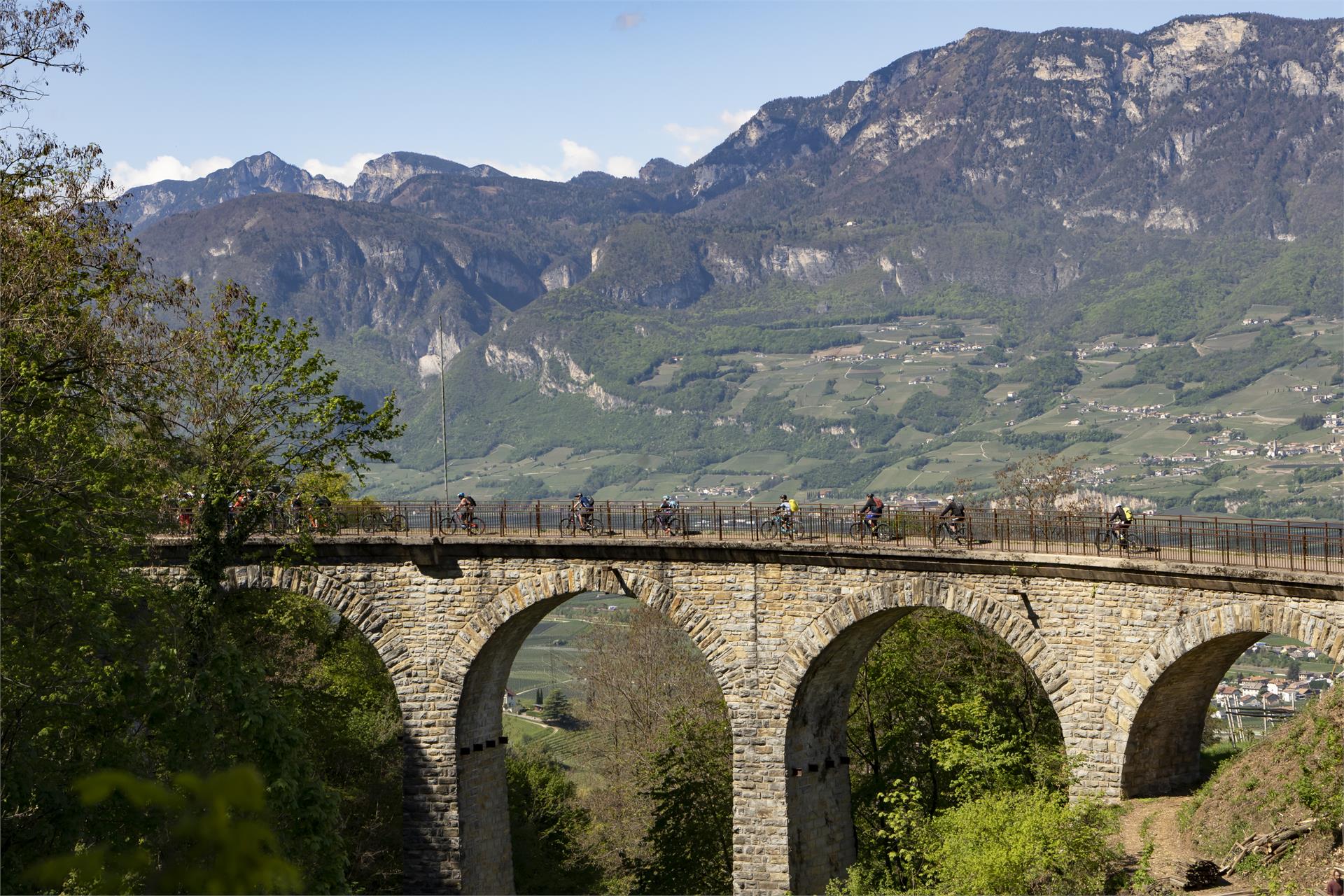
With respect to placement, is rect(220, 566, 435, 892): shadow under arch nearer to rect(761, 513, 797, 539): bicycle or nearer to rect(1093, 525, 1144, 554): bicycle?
rect(761, 513, 797, 539): bicycle

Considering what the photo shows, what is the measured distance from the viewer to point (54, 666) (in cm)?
2095

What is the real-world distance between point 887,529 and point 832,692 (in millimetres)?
4486

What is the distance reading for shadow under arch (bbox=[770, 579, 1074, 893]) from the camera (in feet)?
104

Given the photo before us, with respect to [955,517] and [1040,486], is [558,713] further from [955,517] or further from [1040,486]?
[955,517]

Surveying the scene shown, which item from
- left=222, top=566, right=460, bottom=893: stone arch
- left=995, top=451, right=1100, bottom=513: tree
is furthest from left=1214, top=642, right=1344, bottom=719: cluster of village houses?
left=222, top=566, right=460, bottom=893: stone arch

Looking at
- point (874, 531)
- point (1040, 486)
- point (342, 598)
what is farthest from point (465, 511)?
point (1040, 486)

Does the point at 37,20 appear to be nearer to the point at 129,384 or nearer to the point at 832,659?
the point at 129,384

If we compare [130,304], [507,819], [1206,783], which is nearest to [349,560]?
[507,819]

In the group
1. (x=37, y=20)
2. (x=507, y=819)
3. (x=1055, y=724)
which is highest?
(x=37, y=20)

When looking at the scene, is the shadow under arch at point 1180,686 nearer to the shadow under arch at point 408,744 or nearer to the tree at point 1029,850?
the tree at point 1029,850

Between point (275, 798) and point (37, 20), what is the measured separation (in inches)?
564

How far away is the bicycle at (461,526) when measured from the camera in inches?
1491

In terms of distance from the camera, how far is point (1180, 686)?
97.6 ft

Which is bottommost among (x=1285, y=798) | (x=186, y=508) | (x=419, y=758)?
(x=419, y=758)
